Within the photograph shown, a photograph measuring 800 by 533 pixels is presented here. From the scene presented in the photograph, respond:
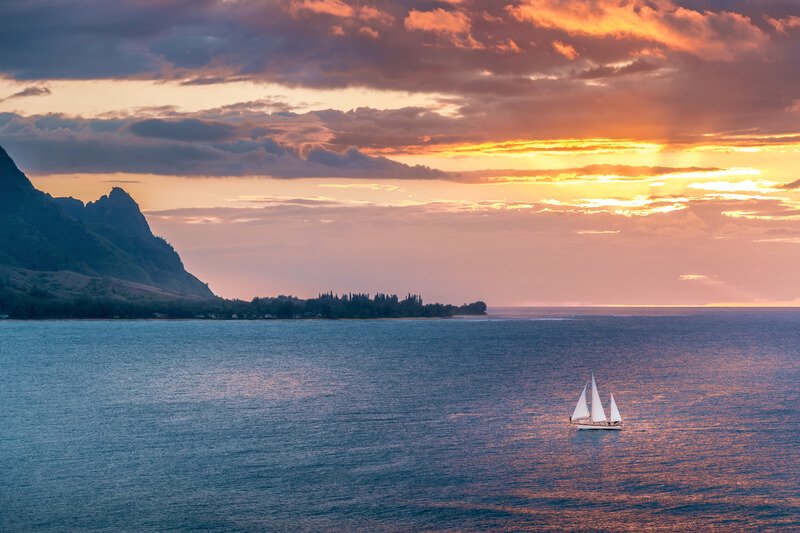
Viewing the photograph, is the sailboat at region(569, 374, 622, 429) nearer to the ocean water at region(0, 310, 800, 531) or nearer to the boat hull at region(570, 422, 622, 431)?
the boat hull at region(570, 422, 622, 431)

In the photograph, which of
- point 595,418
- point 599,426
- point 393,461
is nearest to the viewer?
point 393,461

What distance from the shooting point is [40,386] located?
173375 millimetres


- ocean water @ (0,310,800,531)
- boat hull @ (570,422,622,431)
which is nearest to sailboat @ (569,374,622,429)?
boat hull @ (570,422,622,431)

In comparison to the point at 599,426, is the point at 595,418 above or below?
above

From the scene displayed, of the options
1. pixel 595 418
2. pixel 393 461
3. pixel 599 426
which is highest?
pixel 595 418

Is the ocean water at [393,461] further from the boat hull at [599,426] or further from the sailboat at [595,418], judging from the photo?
the sailboat at [595,418]

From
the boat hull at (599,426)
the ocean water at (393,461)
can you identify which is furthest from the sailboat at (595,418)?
the ocean water at (393,461)

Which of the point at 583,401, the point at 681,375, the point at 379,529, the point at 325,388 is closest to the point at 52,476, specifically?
the point at 379,529

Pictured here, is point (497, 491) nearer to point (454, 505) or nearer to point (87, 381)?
point (454, 505)

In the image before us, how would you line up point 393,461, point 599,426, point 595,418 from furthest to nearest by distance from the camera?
point 595,418 → point 599,426 → point 393,461

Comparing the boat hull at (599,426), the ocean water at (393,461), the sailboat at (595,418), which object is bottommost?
the ocean water at (393,461)

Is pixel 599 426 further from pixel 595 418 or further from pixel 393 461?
pixel 393 461

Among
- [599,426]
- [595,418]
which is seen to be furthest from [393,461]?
[595,418]

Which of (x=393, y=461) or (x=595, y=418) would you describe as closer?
(x=393, y=461)
